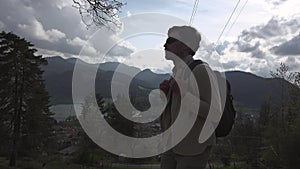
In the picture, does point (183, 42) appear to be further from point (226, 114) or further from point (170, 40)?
point (226, 114)

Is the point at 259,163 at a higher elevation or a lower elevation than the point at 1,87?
lower

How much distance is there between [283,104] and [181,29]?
20502 mm

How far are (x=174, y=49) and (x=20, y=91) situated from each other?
2594 centimetres

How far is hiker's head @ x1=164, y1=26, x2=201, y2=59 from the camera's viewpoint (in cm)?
235

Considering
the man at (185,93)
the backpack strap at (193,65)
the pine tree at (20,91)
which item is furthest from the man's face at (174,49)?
the pine tree at (20,91)

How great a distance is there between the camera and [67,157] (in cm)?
2927

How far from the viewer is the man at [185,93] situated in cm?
216

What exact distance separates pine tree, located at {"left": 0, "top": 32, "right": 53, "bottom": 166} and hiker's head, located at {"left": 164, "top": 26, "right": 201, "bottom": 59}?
81.0 feet

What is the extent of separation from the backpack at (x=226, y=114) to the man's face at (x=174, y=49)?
0.13 metres

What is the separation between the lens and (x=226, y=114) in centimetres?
216

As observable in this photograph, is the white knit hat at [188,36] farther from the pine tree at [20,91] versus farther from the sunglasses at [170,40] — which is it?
the pine tree at [20,91]

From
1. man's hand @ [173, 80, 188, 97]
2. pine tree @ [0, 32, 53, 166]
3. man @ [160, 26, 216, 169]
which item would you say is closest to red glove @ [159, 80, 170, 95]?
man @ [160, 26, 216, 169]

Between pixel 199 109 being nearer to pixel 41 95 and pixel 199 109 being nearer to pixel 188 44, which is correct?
pixel 188 44

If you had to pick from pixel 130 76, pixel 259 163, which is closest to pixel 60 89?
pixel 259 163
